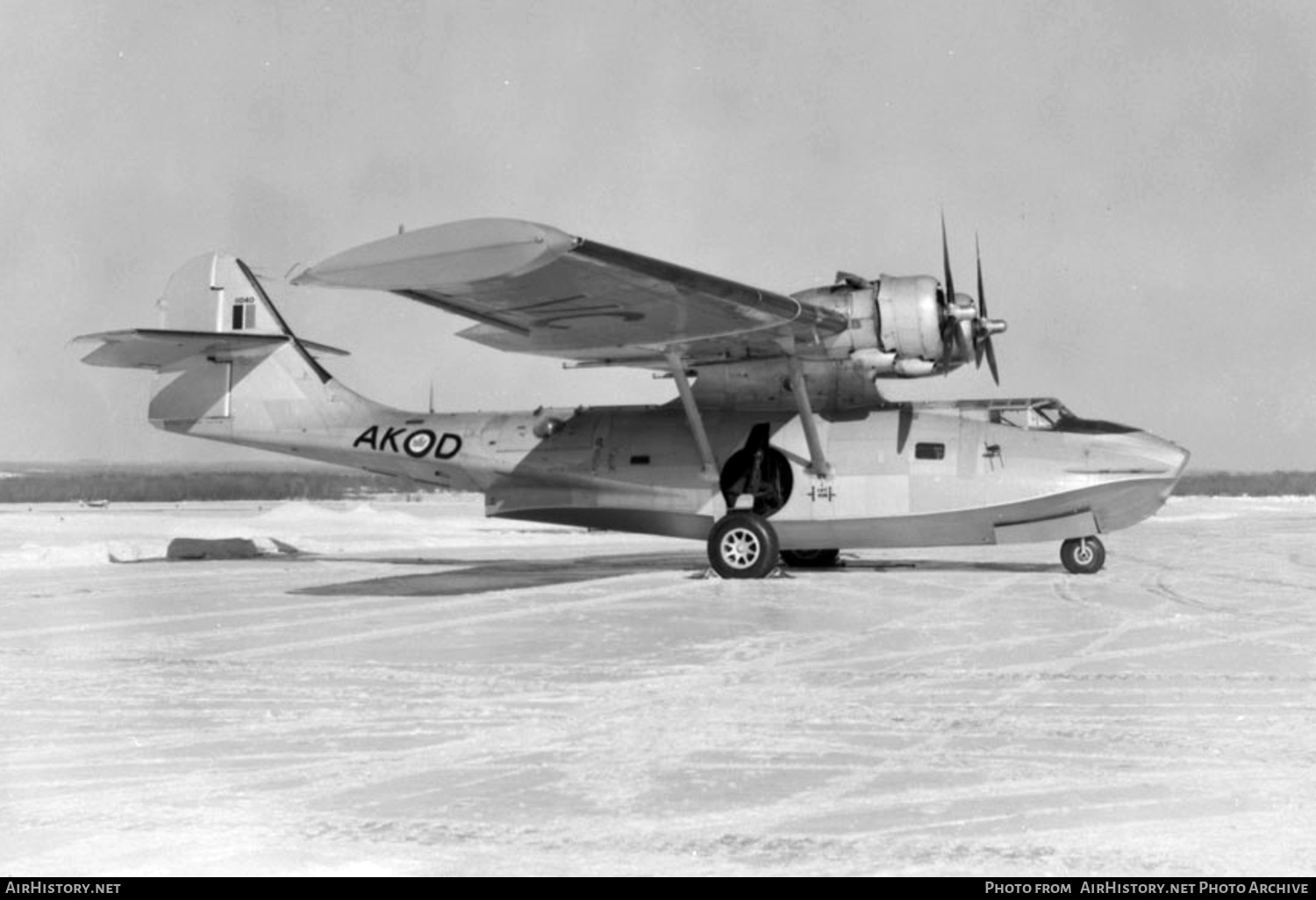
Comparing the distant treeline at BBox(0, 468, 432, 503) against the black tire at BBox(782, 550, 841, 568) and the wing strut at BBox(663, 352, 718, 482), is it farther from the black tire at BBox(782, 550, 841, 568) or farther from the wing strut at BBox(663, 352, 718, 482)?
the wing strut at BBox(663, 352, 718, 482)

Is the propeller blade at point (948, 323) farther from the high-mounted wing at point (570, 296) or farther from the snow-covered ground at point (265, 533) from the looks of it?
the snow-covered ground at point (265, 533)

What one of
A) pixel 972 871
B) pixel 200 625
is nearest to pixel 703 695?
pixel 972 871

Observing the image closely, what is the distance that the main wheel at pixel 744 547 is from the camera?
1630 centimetres

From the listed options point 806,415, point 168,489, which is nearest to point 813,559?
point 806,415

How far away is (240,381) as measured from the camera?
64.0ft

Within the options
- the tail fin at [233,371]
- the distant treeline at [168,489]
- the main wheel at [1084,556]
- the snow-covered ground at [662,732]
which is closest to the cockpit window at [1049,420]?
the main wheel at [1084,556]

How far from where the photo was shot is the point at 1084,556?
1702cm

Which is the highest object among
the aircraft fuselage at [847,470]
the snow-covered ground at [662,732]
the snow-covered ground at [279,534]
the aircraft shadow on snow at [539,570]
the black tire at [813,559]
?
the aircraft fuselage at [847,470]

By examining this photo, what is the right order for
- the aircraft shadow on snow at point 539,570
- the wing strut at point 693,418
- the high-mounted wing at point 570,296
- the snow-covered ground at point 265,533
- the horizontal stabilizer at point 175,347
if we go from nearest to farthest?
the high-mounted wing at point 570,296 → the aircraft shadow on snow at point 539,570 → the wing strut at point 693,418 → the horizontal stabilizer at point 175,347 → the snow-covered ground at point 265,533

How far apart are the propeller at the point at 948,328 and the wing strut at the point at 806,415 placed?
1.86m

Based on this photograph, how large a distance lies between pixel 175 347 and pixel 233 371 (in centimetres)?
94

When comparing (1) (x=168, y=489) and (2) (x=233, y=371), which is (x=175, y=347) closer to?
(2) (x=233, y=371)

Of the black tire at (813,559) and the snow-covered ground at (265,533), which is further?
the snow-covered ground at (265,533)

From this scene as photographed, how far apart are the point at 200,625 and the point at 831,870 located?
29.0 ft
